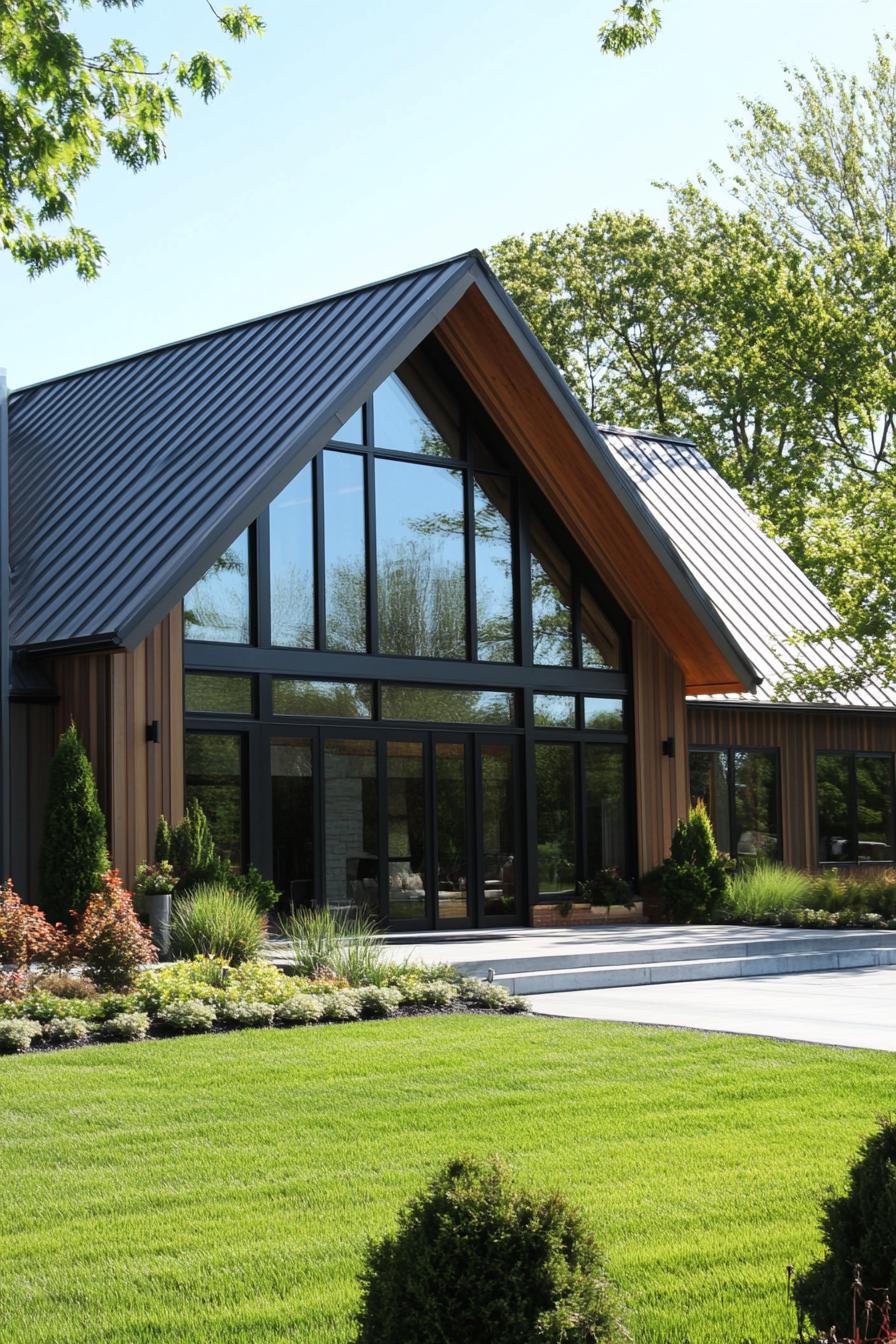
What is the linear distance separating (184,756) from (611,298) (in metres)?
27.7

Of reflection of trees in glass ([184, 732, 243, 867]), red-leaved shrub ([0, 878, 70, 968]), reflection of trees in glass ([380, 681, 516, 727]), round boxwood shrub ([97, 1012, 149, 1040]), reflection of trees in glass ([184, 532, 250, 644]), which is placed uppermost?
reflection of trees in glass ([184, 532, 250, 644])

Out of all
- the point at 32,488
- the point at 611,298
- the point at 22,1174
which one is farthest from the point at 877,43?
the point at 22,1174

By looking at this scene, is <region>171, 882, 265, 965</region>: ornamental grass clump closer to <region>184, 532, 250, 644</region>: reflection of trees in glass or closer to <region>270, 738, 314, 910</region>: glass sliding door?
<region>270, 738, 314, 910</region>: glass sliding door

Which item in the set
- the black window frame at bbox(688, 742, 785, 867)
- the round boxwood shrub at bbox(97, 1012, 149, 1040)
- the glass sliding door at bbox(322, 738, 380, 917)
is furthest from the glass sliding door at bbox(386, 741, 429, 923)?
the round boxwood shrub at bbox(97, 1012, 149, 1040)

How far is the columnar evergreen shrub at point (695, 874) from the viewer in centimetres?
1992

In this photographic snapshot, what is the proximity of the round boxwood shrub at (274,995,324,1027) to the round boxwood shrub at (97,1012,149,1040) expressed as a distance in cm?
106

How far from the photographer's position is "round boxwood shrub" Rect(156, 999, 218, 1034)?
34.8ft

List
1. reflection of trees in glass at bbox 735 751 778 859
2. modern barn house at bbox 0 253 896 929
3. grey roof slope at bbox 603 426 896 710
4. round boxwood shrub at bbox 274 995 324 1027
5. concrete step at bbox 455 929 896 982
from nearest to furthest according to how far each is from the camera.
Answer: round boxwood shrub at bbox 274 995 324 1027
concrete step at bbox 455 929 896 982
modern barn house at bbox 0 253 896 929
reflection of trees in glass at bbox 735 751 778 859
grey roof slope at bbox 603 426 896 710

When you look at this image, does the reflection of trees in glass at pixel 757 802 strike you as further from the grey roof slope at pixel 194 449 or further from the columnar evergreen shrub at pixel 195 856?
the columnar evergreen shrub at pixel 195 856

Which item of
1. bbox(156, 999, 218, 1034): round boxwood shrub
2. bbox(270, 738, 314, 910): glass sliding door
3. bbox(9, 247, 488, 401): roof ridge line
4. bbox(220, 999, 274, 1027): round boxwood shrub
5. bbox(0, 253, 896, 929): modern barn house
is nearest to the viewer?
bbox(156, 999, 218, 1034): round boxwood shrub

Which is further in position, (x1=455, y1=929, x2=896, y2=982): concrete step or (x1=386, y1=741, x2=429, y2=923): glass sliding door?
(x1=386, y1=741, x2=429, y2=923): glass sliding door

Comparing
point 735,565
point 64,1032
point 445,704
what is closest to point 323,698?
point 445,704

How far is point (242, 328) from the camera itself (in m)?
20.8

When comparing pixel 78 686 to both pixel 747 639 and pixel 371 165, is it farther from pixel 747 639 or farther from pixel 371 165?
pixel 747 639
